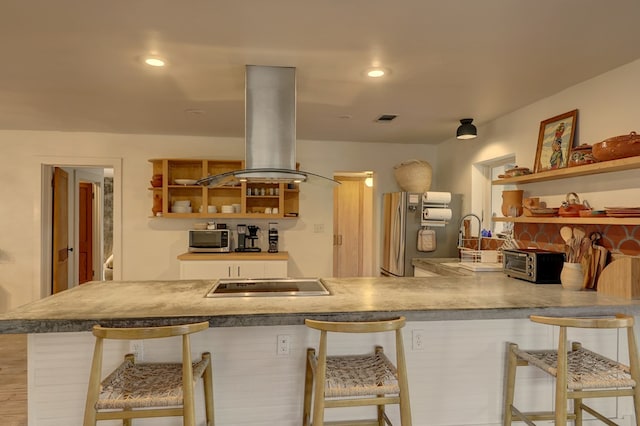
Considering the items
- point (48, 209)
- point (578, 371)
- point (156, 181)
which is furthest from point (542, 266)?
point (48, 209)

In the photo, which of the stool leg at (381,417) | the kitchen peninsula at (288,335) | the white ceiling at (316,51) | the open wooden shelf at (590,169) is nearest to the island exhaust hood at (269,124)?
the white ceiling at (316,51)

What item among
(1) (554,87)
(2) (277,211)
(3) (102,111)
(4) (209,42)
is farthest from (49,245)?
(1) (554,87)

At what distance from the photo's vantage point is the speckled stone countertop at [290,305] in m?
1.75

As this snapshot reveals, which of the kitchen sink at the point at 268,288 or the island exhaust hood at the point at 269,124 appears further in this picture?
the island exhaust hood at the point at 269,124

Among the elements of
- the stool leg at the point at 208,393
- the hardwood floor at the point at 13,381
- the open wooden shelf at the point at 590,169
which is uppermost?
the open wooden shelf at the point at 590,169

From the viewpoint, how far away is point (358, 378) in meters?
1.75

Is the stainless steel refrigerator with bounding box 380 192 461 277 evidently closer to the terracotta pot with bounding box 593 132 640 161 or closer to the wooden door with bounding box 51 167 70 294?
the terracotta pot with bounding box 593 132 640 161

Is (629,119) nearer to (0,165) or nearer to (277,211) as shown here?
(277,211)

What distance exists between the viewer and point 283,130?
2.57 m

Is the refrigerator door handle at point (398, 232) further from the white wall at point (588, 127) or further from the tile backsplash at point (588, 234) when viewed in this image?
the tile backsplash at point (588, 234)

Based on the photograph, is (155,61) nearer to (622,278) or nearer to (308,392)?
(308,392)

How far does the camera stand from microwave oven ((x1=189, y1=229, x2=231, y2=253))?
4.47 meters

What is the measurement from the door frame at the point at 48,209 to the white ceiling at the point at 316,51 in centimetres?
102

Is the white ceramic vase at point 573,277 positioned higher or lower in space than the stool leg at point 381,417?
higher
